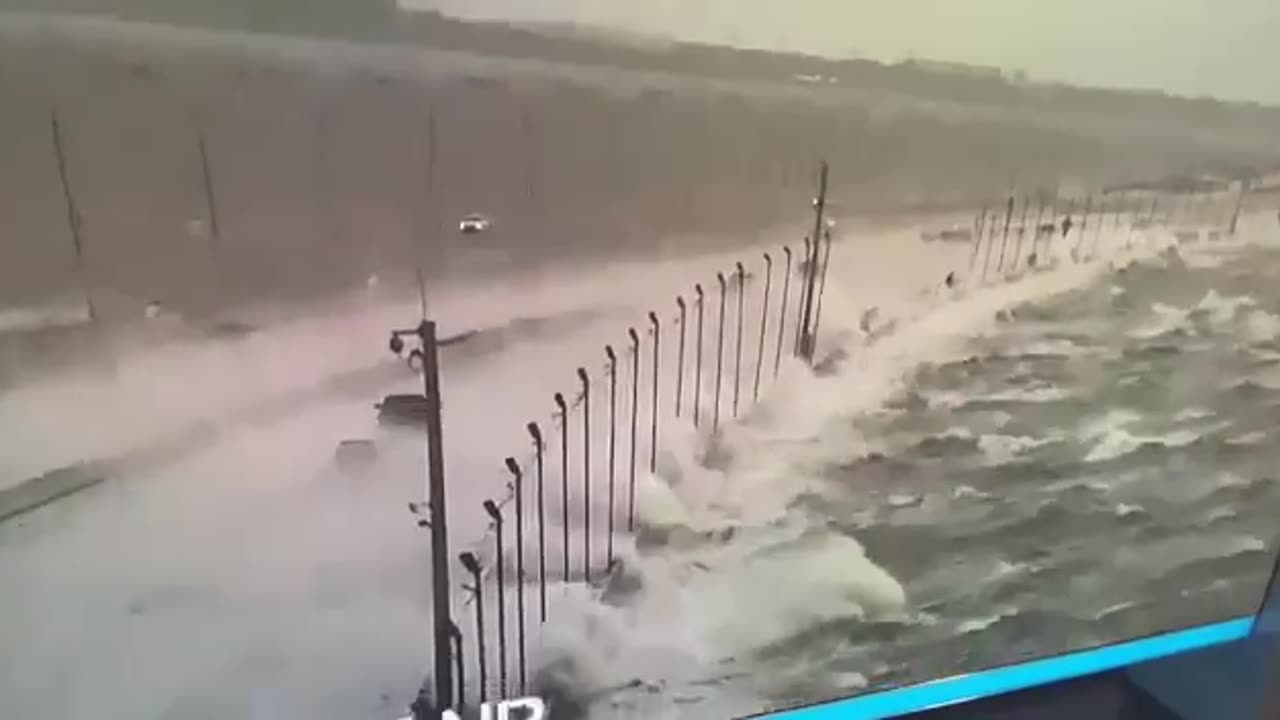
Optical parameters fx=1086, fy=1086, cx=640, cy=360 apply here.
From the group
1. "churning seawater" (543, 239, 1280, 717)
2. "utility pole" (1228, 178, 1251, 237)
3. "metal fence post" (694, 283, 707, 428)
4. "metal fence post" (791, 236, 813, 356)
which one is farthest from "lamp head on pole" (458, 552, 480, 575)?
"utility pole" (1228, 178, 1251, 237)

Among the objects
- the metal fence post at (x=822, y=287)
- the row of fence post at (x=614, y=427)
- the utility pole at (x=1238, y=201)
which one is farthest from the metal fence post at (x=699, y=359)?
the utility pole at (x=1238, y=201)

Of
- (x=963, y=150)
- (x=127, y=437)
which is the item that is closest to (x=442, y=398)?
(x=127, y=437)

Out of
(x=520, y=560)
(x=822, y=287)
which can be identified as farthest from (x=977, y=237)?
(x=520, y=560)

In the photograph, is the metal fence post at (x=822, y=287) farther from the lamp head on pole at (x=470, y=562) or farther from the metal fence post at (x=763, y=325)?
the lamp head on pole at (x=470, y=562)

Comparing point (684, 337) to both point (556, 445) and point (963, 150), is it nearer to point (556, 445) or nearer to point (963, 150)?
point (556, 445)

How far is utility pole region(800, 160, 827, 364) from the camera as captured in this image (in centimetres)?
89

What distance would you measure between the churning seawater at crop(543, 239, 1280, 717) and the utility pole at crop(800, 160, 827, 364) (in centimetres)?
6

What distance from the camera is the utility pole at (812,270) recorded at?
89cm

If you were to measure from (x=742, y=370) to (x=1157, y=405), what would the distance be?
0.49 m

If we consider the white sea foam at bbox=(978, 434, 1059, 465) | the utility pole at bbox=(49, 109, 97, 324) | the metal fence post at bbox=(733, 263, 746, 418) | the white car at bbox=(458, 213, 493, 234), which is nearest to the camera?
the utility pole at bbox=(49, 109, 97, 324)

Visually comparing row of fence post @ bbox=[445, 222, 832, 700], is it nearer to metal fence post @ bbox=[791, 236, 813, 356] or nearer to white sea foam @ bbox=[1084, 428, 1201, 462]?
metal fence post @ bbox=[791, 236, 813, 356]

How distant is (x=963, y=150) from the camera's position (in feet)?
3.08

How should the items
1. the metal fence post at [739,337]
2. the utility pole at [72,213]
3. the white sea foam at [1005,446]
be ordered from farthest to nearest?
1. the white sea foam at [1005,446]
2. the metal fence post at [739,337]
3. the utility pole at [72,213]

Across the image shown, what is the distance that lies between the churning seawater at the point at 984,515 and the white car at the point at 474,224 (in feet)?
0.89
